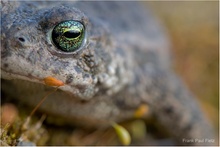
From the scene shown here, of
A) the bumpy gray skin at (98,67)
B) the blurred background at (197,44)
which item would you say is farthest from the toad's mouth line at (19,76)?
the blurred background at (197,44)

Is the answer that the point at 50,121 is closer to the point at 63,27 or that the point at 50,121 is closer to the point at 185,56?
the point at 63,27

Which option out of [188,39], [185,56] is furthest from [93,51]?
[188,39]

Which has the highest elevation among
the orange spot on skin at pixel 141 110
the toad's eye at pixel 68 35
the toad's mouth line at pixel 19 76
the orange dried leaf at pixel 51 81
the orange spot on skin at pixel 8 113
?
the toad's eye at pixel 68 35

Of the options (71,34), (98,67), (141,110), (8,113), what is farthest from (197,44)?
(8,113)

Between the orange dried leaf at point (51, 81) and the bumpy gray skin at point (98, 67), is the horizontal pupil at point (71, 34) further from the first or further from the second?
the orange dried leaf at point (51, 81)

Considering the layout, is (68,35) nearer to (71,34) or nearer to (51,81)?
(71,34)
